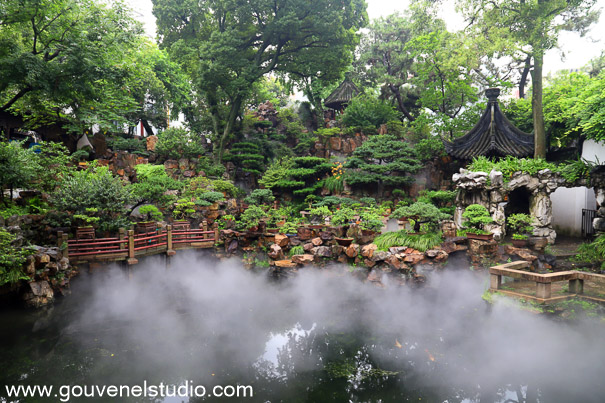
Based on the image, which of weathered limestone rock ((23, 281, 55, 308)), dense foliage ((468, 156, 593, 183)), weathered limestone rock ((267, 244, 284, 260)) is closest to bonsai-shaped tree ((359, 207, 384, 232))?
weathered limestone rock ((267, 244, 284, 260))

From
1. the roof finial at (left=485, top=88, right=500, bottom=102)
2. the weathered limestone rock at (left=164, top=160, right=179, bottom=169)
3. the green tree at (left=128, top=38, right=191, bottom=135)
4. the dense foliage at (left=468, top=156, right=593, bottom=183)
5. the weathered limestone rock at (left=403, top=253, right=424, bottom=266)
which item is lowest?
the weathered limestone rock at (left=403, top=253, right=424, bottom=266)

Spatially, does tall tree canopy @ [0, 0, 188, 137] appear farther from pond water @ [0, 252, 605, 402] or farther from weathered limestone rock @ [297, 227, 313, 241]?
weathered limestone rock @ [297, 227, 313, 241]

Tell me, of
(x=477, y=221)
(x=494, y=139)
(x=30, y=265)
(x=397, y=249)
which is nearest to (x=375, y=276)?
(x=397, y=249)

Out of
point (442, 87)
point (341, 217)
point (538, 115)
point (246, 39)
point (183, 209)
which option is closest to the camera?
point (341, 217)

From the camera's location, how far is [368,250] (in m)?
11.3

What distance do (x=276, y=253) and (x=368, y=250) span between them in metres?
3.08

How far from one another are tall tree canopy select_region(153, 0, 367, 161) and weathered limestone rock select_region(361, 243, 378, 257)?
430 inches

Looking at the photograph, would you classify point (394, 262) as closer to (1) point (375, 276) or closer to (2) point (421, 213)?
(1) point (375, 276)

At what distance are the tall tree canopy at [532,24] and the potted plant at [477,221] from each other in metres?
4.24

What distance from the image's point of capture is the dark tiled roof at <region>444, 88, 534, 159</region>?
13625 millimetres

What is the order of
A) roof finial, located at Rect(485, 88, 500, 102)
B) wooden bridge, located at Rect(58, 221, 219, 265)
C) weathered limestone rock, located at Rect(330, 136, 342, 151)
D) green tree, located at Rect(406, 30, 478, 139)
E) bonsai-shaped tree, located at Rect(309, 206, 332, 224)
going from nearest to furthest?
wooden bridge, located at Rect(58, 221, 219, 265)
bonsai-shaped tree, located at Rect(309, 206, 332, 224)
roof finial, located at Rect(485, 88, 500, 102)
green tree, located at Rect(406, 30, 478, 139)
weathered limestone rock, located at Rect(330, 136, 342, 151)

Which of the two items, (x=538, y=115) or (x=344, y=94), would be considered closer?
(x=538, y=115)

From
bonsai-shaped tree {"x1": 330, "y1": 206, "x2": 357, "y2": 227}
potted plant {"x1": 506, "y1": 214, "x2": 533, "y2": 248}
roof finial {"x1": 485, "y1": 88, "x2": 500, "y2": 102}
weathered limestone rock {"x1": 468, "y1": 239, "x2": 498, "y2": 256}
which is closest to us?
weathered limestone rock {"x1": 468, "y1": 239, "x2": 498, "y2": 256}

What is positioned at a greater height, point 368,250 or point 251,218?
point 251,218
